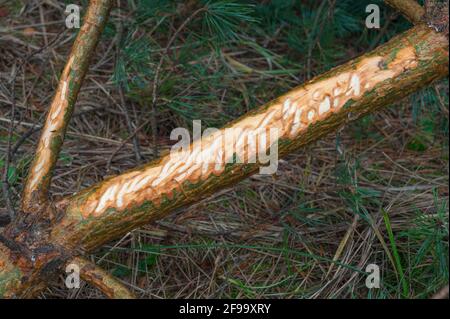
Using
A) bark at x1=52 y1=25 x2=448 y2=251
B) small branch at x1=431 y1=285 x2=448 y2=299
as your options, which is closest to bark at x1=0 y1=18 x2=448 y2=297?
bark at x1=52 y1=25 x2=448 y2=251

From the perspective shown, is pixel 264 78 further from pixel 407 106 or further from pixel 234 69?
pixel 407 106

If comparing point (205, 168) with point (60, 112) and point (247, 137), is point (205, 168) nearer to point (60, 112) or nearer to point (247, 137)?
point (247, 137)

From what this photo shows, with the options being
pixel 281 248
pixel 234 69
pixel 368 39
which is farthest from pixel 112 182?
pixel 368 39

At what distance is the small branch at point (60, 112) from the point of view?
110 centimetres

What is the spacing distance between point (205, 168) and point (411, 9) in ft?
1.67

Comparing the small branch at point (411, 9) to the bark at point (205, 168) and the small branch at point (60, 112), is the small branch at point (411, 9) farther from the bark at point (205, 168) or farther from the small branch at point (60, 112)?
the small branch at point (60, 112)

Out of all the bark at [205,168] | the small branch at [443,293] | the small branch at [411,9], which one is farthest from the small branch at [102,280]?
the small branch at [411,9]

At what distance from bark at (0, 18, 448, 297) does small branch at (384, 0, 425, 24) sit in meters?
0.06

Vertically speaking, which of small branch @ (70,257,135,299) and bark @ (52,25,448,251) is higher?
bark @ (52,25,448,251)

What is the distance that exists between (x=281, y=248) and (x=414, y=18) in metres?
0.56

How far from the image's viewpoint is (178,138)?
1.64 metres

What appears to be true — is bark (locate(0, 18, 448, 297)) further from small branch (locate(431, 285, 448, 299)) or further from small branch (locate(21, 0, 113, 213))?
small branch (locate(431, 285, 448, 299))

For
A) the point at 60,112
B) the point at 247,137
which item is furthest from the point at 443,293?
the point at 60,112

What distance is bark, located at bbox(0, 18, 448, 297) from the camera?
3.53 feet
